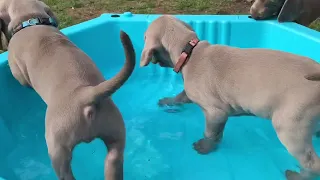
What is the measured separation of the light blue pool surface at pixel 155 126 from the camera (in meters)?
3.55

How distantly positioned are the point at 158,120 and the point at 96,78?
4.23 feet

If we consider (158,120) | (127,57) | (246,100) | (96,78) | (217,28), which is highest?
(127,57)

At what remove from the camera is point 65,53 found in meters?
3.16

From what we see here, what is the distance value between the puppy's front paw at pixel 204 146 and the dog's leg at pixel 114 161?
1.01 m

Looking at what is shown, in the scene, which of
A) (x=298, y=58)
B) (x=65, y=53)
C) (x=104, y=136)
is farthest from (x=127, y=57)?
(x=298, y=58)

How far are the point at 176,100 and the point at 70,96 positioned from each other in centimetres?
159

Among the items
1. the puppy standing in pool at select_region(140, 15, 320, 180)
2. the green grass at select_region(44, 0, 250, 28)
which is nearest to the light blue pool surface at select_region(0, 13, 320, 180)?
the puppy standing in pool at select_region(140, 15, 320, 180)

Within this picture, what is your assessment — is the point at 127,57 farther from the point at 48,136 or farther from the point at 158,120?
the point at 158,120

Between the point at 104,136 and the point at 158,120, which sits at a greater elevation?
the point at 104,136

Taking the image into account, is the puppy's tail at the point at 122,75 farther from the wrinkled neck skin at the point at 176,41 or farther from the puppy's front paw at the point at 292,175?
the puppy's front paw at the point at 292,175

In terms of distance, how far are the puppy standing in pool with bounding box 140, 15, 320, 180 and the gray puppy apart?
4.58 ft

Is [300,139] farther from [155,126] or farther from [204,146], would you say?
[155,126]

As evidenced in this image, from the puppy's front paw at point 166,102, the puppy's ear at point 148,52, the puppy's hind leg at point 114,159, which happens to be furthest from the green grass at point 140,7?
the puppy's hind leg at point 114,159

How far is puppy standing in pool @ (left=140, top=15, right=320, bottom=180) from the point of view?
9.23ft
